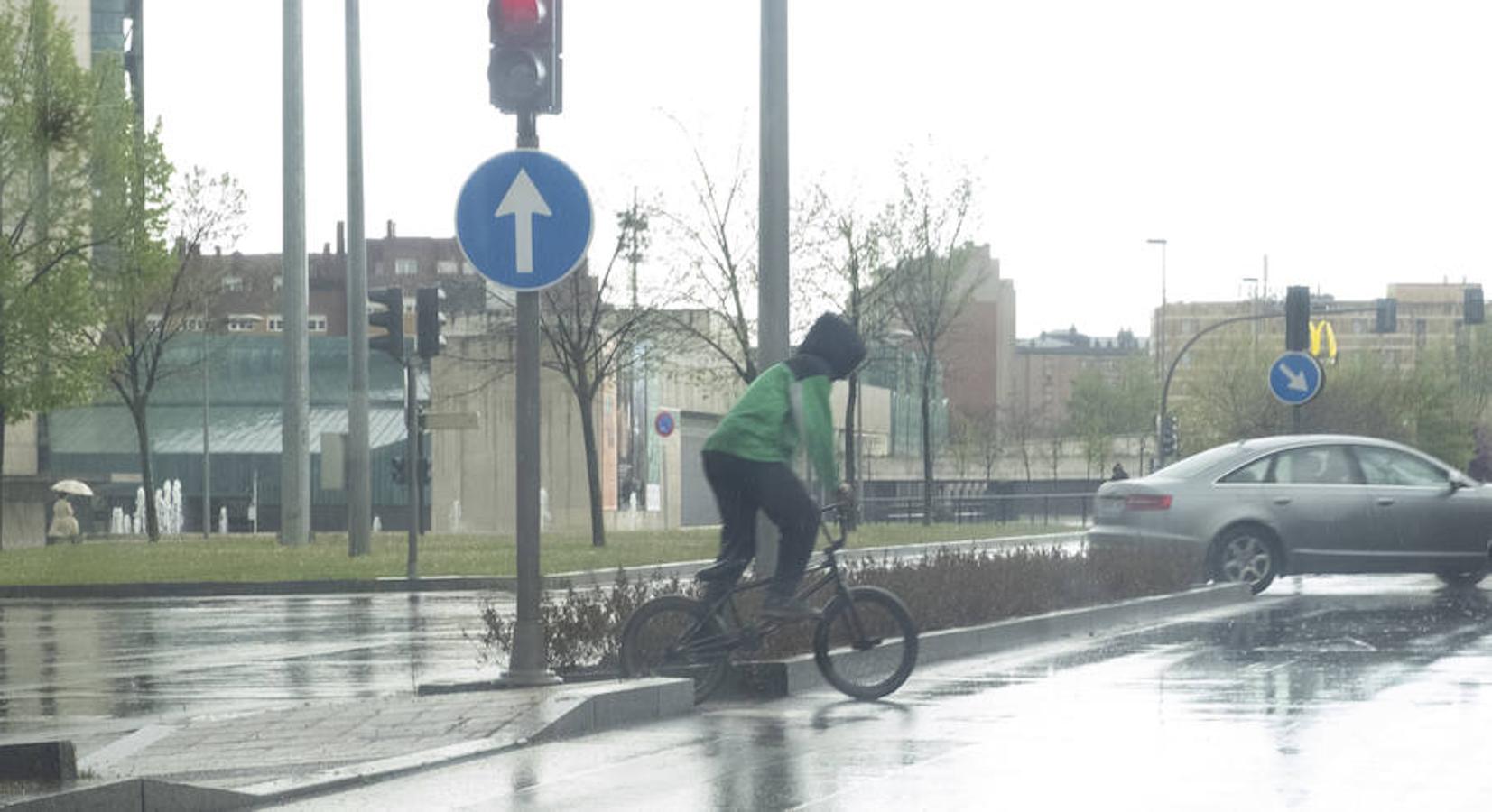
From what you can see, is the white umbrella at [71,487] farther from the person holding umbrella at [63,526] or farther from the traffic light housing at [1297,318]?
the traffic light housing at [1297,318]

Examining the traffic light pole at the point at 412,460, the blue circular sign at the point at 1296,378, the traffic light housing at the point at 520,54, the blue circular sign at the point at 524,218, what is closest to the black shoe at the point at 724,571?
the blue circular sign at the point at 524,218

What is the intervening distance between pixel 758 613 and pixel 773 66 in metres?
4.47

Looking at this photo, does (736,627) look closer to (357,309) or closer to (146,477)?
(357,309)

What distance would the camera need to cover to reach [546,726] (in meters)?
10.2

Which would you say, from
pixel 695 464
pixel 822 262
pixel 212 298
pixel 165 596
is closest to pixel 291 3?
pixel 165 596

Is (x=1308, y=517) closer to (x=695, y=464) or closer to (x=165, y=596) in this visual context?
(x=165, y=596)

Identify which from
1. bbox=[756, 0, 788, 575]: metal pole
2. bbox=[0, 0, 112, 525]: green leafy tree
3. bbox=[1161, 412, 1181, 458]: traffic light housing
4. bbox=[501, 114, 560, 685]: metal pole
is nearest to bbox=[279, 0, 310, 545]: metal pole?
bbox=[0, 0, 112, 525]: green leafy tree

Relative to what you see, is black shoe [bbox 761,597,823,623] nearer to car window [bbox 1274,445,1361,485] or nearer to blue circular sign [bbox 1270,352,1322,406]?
car window [bbox 1274,445,1361,485]

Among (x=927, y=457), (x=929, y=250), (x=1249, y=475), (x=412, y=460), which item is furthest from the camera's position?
(x=929, y=250)

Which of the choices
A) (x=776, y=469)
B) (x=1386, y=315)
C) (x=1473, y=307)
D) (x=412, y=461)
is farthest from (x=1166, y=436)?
(x=776, y=469)

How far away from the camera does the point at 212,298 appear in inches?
2226

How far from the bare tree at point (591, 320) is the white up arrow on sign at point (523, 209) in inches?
1156

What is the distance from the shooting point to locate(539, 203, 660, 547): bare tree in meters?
42.9

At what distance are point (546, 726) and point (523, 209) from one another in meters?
3.02
